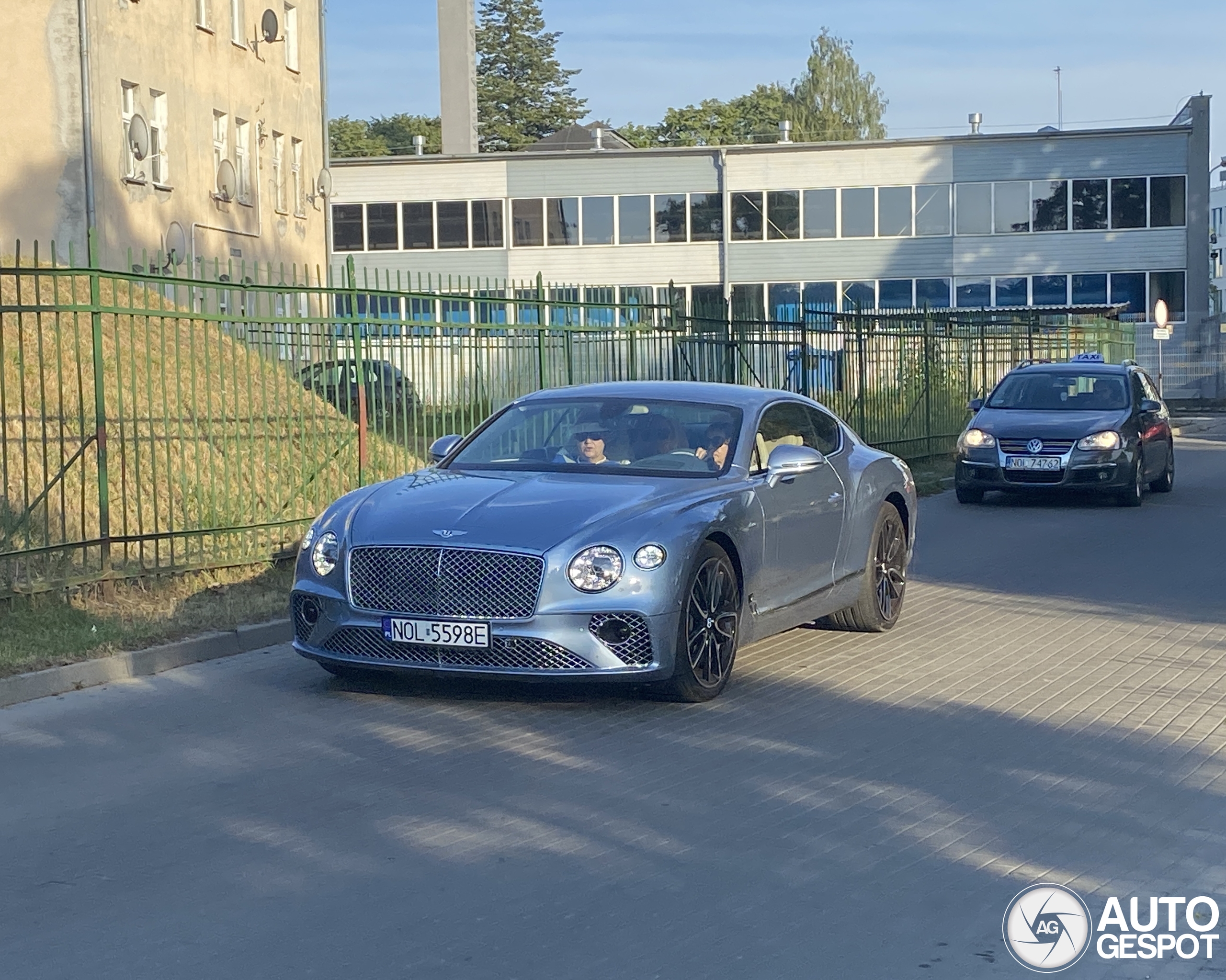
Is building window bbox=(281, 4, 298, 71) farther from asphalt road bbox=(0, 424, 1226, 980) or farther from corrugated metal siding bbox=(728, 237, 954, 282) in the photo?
asphalt road bbox=(0, 424, 1226, 980)

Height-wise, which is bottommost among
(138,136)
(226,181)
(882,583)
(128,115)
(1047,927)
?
(1047,927)

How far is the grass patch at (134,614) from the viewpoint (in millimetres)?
9109

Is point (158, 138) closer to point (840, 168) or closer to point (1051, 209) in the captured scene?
point (840, 168)

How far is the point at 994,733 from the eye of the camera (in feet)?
24.0

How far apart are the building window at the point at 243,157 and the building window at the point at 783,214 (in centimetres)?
2446

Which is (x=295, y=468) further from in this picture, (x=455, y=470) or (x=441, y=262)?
(x=441, y=262)

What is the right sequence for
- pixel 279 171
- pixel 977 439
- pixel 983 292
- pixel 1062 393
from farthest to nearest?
pixel 983 292 → pixel 279 171 → pixel 1062 393 → pixel 977 439

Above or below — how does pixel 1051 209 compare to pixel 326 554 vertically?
above

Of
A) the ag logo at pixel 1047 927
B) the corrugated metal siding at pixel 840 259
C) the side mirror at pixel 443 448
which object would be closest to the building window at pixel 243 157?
the corrugated metal siding at pixel 840 259

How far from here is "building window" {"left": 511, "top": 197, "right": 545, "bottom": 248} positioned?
184 ft

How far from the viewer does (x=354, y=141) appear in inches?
3784

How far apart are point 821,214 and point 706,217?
12.2 feet

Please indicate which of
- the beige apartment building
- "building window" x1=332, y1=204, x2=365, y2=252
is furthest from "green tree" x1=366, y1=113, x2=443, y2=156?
the beige apartment building

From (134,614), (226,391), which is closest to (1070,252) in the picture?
(226,391)
